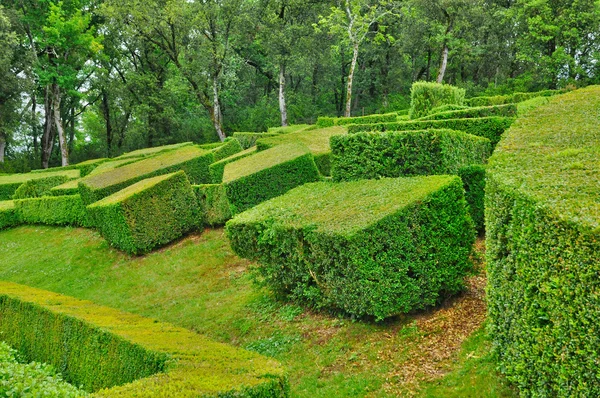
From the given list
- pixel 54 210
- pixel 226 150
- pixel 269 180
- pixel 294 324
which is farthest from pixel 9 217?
pixel 294 324

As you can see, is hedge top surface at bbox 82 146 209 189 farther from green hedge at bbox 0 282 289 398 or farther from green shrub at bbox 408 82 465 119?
green shrub at bbox 408 82 465 119

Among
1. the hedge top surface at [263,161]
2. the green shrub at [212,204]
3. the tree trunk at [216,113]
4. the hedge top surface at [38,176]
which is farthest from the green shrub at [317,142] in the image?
the tree trunk at [216,113]

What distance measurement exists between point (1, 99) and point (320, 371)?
38514mm

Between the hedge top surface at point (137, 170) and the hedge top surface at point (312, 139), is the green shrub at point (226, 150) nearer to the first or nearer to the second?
the hedge top surface at point (137, 170)

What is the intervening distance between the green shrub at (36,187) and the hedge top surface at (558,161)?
21272mm

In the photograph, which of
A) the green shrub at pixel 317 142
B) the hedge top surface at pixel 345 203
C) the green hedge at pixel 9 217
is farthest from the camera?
the green hedge at pixel 9 217

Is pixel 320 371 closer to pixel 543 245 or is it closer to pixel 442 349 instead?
pixel 442 349

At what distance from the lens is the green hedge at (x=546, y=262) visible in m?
2.91

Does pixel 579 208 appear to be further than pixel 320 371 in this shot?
No

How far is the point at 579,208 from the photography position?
3.06m

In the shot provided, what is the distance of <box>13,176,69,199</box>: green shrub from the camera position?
2184 centimetres

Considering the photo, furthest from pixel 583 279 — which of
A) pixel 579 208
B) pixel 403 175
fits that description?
pixel 403 175

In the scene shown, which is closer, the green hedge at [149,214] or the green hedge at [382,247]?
the green hedge at [382,247]

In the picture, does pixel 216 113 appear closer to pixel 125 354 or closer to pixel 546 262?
pixel 125 354
